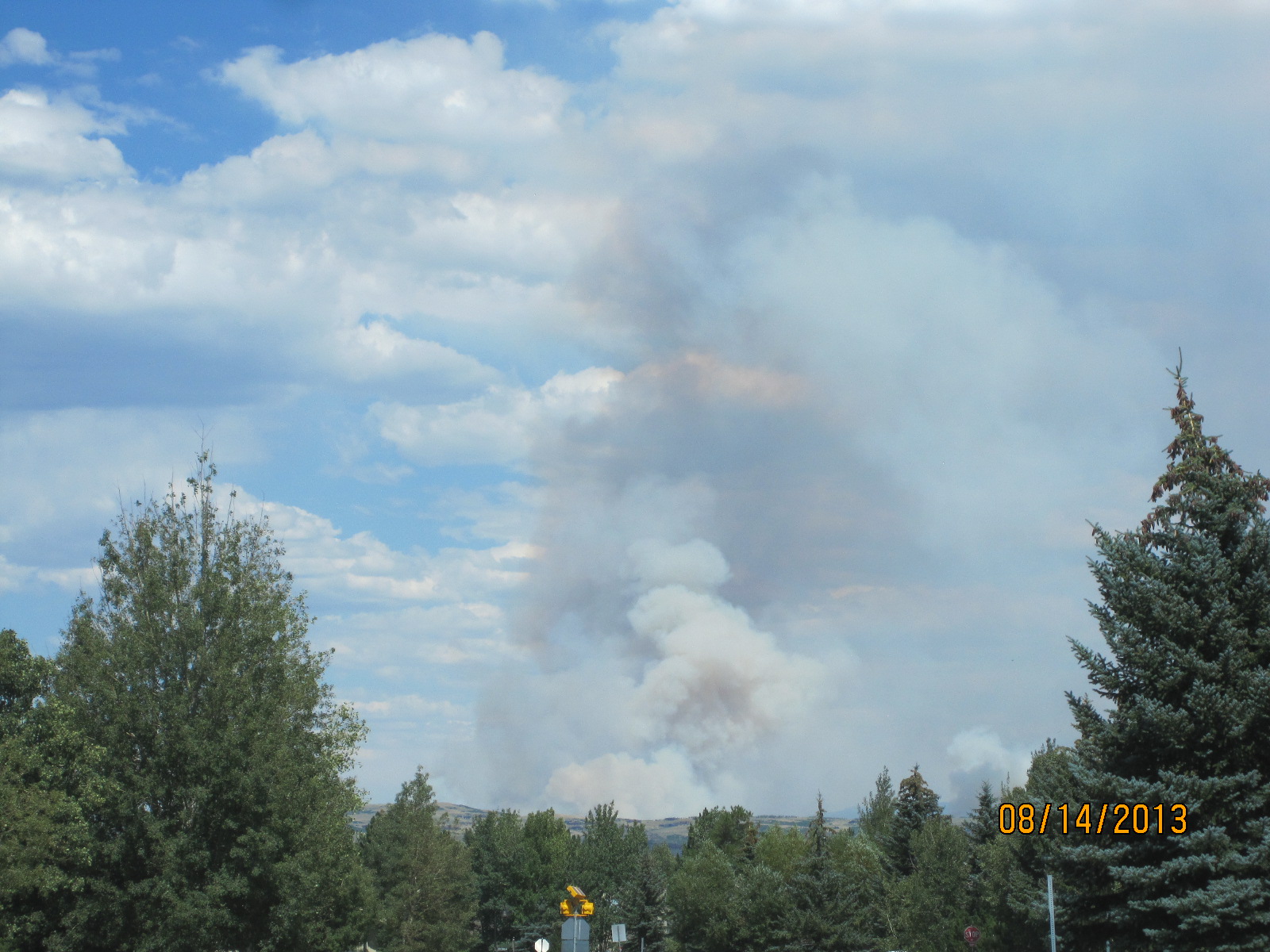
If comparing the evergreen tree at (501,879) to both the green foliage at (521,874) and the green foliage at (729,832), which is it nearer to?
the green foliage at (521,874)

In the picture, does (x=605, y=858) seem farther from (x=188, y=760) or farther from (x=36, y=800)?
(x=36, y=800)

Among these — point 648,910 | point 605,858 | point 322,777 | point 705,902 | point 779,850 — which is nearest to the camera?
point 322,777

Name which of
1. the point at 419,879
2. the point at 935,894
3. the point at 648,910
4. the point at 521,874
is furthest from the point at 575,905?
the point at 521,874

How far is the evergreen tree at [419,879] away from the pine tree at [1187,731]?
64.2 meters

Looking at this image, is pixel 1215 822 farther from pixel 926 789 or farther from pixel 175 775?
pixel 926 789

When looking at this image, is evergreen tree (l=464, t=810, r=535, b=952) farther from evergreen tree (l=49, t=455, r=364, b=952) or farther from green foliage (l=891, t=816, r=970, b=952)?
evergreen tree (l=49, t=455, r=364, b=952)

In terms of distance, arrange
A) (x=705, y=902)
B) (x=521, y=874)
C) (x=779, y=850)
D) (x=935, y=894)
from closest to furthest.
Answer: (x=935, y=894)
(x=705, y=902)
(x=779, y=850)
(x=521, y=874)

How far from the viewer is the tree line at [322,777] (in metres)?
18.9

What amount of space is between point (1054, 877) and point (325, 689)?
27.7m
